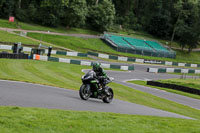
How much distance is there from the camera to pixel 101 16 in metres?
77.7

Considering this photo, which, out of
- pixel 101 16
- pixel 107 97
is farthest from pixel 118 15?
pixel 107 97

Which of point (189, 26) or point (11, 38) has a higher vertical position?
point (189, 26)

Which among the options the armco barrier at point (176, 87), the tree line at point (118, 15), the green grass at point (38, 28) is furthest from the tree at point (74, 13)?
the armco barrier at point (176, 87)

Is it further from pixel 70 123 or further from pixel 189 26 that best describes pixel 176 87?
pixel 189 26

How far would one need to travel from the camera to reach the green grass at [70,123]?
7708 millimetres

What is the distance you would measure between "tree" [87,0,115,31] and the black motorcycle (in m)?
62.0

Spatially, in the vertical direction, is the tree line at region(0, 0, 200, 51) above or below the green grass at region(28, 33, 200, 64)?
above

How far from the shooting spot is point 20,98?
1208 centimetres

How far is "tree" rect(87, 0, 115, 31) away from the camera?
7756 centimetres

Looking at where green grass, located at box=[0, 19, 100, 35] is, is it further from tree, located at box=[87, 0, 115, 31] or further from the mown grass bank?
the mown grass bank

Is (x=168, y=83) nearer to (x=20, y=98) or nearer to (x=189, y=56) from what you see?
(x=20, y=98)

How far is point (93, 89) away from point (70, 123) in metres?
6.72

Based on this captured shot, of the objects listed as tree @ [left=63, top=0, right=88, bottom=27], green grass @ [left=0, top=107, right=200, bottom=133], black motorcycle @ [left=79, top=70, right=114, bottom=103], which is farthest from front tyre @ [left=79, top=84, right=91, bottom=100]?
tree @ [left=63, top=0, right=88, bottom=27]

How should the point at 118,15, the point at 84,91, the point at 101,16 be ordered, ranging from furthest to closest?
the point at 118,15 < the point at 101,16 < the point at 84,91
